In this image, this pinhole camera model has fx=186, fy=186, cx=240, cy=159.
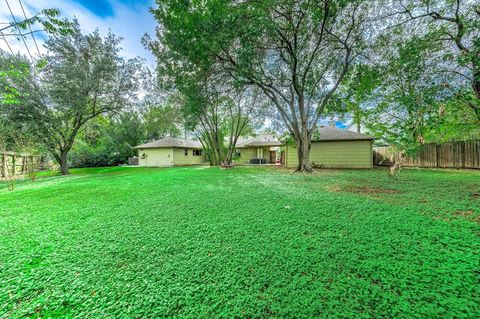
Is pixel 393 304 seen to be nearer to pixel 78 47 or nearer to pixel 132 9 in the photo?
pixel 132 9

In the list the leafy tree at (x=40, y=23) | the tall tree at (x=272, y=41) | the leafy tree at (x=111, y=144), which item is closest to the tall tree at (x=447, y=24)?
the tall tree at (x=272, y=41)

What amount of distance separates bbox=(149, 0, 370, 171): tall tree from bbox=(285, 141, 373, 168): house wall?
428 cm

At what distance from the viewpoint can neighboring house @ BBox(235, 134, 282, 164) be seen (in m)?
21.3

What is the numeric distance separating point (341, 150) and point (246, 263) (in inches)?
561

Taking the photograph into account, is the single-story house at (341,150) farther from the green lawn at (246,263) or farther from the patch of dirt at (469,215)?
the green lawn at (246,263)

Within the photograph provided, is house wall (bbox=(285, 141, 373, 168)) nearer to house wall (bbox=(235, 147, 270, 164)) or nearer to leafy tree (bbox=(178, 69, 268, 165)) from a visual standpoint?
leafy tree (bbox=(178, 69, 268, 165))

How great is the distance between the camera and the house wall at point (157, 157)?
20344mm

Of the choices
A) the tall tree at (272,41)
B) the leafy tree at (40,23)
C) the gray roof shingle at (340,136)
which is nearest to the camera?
the leafy tree at (40,23)

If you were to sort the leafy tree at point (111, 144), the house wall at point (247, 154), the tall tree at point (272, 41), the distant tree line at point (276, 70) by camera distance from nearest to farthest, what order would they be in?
1. the distant tree line at point (276, 70)
2. the tall tree at point (272, 41)
3. the leafy tree at point (111, 144)
4. the house wall at point (247, 154)

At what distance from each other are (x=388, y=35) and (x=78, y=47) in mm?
16890

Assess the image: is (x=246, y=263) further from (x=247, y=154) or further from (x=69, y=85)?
(x=247, y=154)

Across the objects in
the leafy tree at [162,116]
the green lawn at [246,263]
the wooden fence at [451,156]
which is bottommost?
the green lawn at [246,263]

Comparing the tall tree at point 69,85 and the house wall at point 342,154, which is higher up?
the tall tree at point 69,85

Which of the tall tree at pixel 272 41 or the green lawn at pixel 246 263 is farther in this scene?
the tall tree at pixel 272 41
